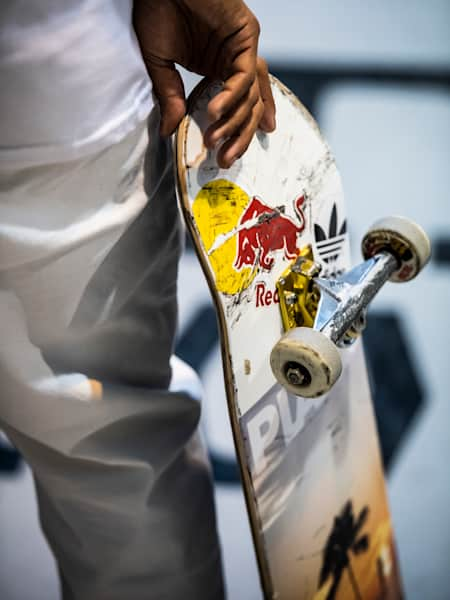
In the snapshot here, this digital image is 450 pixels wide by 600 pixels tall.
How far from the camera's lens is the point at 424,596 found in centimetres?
136

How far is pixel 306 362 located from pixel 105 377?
261 millimetres

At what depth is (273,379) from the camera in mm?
957

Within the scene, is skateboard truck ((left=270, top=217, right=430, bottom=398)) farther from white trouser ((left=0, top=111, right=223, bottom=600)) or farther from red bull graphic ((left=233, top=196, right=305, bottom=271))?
white trouser ((left=0, top=111, right=223, bottom=600))

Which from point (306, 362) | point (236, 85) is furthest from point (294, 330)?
point (236, 85)

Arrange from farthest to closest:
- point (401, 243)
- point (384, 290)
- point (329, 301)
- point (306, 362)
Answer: point (384, 290)
point (401, 243)
point (329, 301)
point (306, 362)

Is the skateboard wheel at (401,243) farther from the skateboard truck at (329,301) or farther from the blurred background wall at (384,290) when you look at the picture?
the blurred background wall at (384,290)

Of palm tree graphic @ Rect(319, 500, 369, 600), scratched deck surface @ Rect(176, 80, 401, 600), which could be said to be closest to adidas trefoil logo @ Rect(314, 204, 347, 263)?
scratched deck surface @ Rect(176, 80, 401, 600)

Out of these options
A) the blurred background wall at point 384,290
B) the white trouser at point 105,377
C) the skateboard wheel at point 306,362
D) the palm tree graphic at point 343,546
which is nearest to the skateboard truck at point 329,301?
the skateboard wheel at point 306,362

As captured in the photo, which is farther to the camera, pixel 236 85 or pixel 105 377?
pixel 105 377

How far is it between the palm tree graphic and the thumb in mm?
591

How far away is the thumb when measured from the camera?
34.3 inches

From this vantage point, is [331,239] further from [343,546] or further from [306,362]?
[343,546]

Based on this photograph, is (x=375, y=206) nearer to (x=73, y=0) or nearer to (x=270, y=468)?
(x=270, y=468)

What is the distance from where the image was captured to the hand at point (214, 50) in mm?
860
